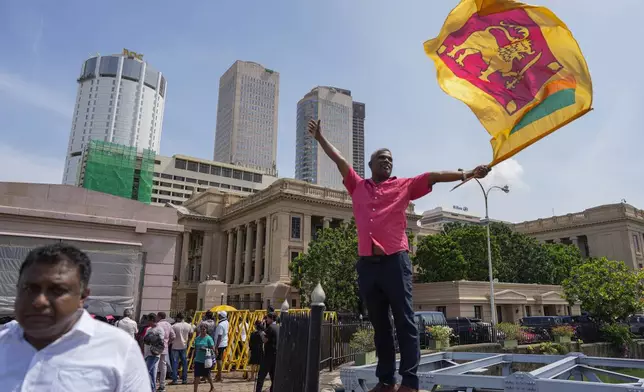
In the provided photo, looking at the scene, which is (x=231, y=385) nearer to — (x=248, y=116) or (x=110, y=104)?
(x=248, y=116)

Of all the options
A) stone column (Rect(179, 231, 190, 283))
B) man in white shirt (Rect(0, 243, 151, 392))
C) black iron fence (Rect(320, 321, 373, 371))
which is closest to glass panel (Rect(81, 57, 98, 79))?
stone column (Rect(179, 231, 190, 283))

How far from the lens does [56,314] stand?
176cm

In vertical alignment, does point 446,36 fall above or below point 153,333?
above

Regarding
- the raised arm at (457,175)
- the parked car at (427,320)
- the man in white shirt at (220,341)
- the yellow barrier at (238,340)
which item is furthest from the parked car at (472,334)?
the raised arm at (457,175)

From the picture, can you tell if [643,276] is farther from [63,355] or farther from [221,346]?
[63,355]

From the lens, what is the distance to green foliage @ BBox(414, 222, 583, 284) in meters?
42.5

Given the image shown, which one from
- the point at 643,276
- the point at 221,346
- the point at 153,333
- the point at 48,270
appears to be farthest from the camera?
the point at 643,276

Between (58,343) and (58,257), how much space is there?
0.36 meters

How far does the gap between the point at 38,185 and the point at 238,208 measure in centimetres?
4285

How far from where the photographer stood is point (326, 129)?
4761 inches

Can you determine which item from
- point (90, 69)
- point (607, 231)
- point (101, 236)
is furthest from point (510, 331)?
point (90, 69)

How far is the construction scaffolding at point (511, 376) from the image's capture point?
3.21 meters

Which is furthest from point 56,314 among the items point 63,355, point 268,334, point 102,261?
point 102,261

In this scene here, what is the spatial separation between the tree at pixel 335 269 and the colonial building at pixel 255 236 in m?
7.84
